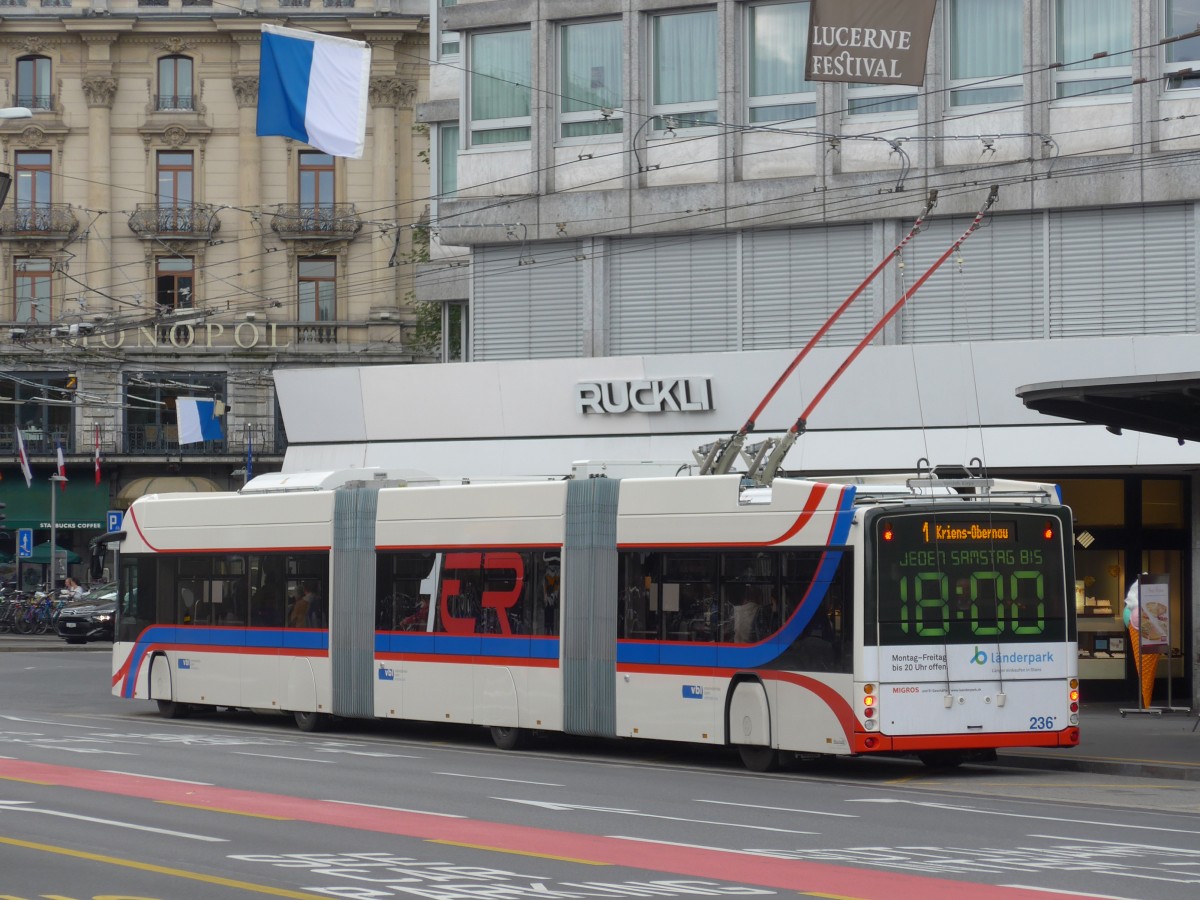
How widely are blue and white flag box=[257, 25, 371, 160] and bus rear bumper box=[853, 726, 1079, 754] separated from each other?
8.72m

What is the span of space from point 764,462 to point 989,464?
6.59 meters

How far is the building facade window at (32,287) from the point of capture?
218 ft

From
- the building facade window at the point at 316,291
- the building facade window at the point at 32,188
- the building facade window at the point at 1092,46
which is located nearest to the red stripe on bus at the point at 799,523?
the building facade window at the point at 1092,46

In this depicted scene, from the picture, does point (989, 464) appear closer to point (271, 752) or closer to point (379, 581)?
point (379, 581)

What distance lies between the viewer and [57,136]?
219 ft

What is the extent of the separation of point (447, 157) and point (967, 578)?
20.8 metres

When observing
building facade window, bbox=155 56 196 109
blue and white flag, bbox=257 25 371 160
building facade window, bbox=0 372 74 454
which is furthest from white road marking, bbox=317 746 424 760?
building facade window, bbox=155 56 196 109

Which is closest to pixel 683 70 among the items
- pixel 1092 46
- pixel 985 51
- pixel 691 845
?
pixel 985 51

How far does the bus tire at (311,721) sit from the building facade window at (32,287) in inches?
1730

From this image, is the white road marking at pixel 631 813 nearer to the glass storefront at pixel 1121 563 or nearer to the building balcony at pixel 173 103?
the glass storefront at pixel 1121 563

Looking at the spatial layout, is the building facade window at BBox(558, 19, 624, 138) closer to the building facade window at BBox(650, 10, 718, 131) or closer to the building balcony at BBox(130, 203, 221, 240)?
the building facade window at BBox(650, 10, 718, 131)

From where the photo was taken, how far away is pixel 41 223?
66500mm

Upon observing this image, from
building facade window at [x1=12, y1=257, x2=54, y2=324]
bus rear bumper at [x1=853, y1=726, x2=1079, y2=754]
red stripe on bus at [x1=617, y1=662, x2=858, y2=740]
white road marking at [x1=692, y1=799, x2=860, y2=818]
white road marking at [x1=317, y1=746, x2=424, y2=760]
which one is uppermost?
building facade window at [x1=12, y1=257, x2=54, y2=324]

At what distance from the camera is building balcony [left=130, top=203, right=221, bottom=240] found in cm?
6662
